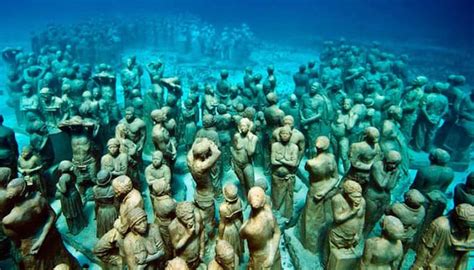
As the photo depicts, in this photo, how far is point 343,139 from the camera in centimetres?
952

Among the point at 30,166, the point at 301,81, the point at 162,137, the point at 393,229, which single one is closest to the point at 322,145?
the point at 393,229

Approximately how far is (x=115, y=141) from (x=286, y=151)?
3492 mm

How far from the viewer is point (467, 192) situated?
5773 mm

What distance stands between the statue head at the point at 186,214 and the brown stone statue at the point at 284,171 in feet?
9.01

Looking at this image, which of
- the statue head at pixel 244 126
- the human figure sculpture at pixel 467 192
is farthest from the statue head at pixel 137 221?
the human figure sculpture at pixel 467 192

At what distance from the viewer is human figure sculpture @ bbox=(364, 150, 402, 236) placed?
624cm

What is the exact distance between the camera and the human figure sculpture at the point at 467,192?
568cm

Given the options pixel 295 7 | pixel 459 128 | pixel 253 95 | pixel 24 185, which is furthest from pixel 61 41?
pixel 295 7

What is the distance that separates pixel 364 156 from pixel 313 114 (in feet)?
11.3

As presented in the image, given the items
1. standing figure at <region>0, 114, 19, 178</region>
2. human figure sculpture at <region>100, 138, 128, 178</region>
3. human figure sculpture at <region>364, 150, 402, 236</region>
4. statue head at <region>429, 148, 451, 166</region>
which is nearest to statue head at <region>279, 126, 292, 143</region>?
human figure sculpture at <region>364, 150, 402, 236</region>

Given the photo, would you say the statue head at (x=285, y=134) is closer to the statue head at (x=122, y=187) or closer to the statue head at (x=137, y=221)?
the statue head at (x=122, y=187)

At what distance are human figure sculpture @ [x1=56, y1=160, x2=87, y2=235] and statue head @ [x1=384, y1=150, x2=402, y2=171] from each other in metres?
5.99

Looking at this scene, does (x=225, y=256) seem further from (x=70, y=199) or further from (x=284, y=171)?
(x=70, y=199)

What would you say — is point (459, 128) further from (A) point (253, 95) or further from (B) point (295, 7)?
(B) point (295, 7)
